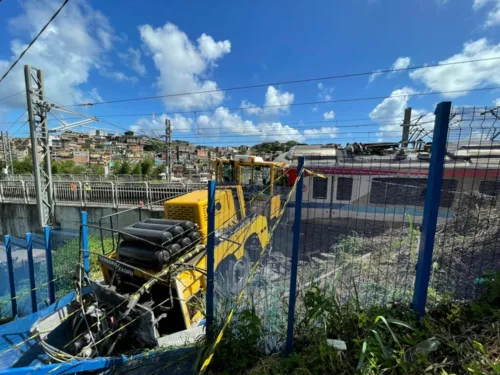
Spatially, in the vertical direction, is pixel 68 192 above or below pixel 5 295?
above

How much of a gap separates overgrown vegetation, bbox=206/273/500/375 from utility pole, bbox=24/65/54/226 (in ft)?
38.8

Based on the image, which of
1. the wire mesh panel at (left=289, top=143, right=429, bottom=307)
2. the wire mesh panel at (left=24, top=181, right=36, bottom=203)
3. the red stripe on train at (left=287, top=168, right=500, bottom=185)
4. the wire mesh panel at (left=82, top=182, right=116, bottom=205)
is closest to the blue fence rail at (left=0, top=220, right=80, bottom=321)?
the wire mesh panel at (left=289, top=143, right=429, bottom=307)

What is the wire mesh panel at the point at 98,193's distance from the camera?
43.3 feet

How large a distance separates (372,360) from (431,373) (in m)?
0.32

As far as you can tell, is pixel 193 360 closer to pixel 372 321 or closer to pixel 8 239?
pixel 372 321

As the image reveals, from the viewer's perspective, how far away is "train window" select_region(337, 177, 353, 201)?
8.62m

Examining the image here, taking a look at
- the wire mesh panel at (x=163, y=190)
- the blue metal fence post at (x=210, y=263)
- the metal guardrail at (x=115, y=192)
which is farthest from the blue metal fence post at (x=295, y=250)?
the wire mesh panel at (x=163, y=190)

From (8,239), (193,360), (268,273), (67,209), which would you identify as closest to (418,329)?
(268,273)

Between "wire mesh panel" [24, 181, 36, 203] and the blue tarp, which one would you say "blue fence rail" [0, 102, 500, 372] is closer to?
the blue tarp

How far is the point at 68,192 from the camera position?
13.8 metres

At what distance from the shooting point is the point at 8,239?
5.26 m

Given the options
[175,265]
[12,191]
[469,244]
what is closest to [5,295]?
[175,265]

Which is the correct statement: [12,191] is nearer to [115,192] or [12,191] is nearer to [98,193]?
[98,193]

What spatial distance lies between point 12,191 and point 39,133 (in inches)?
336
